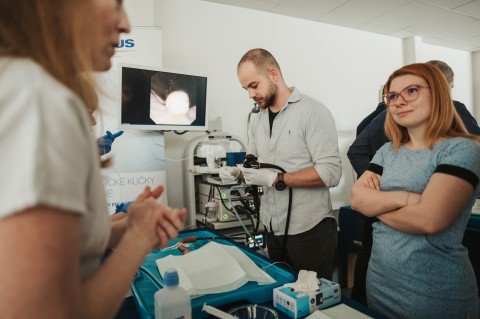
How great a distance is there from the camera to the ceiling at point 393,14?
3193mm

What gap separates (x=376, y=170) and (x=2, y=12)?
126cm

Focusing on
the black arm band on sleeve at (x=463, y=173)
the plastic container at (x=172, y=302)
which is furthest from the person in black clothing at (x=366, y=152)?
the plastic container at (x=172, y=302)

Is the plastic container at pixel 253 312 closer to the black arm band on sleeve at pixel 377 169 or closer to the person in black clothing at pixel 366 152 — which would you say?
the black arm band on sleeve at pixel 377 169

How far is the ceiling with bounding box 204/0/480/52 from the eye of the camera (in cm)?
319

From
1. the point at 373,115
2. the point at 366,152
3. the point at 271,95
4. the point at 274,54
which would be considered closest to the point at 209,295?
the point at 271,95

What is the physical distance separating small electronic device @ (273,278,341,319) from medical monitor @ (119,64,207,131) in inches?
65.5

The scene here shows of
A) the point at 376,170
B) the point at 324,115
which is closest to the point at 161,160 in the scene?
the point at 324,115

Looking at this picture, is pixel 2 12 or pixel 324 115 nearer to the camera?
pixel 2 12


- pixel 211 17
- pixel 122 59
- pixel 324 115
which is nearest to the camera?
pixel 324 115

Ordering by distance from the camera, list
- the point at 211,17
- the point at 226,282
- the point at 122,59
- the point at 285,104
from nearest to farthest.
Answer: the point at 226,282, the point at 285,104, the point at 122,59, the point at 211,17

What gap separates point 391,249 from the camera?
1.11m

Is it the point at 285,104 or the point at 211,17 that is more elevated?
the point at 211,17

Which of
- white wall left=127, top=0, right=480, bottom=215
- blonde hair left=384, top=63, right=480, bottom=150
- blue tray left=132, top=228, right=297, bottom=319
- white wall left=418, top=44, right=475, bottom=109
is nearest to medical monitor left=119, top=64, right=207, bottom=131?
white wall left=127, top=0, right=480, bottom=215

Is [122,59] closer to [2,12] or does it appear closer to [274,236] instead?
[274,236]
